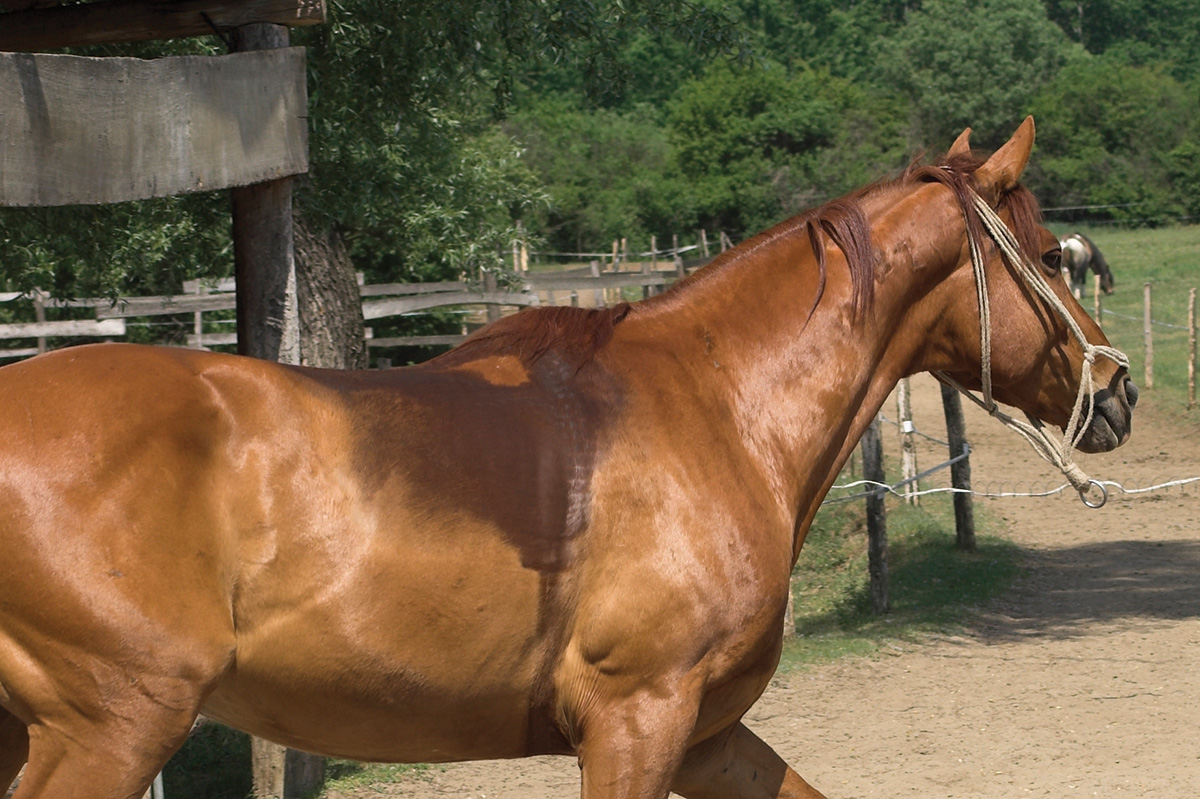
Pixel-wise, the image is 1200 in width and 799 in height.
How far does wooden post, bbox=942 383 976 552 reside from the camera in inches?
363

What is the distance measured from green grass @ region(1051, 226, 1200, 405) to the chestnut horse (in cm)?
777

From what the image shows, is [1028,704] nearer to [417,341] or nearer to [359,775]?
[359,775]

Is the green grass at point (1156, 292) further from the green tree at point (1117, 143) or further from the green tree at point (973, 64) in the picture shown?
the green tree at point (973, 64)

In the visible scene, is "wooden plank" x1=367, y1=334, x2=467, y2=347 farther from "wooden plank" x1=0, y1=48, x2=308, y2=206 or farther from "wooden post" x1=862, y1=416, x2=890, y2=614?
"wooden plank" x1=0, y1=48, x2=308, y2=206

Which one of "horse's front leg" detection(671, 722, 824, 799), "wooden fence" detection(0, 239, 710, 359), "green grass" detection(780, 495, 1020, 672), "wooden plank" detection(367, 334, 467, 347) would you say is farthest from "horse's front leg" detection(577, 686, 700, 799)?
"wooden plank" detection(367, 334, 467, 347)

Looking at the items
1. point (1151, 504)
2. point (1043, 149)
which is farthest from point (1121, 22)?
point (1151, 504)

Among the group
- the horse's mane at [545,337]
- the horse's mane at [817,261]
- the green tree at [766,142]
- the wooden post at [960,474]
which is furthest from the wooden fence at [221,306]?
the green tree at [766,142]

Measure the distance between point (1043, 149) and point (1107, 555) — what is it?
36.2 m

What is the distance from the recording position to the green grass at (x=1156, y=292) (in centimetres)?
1627

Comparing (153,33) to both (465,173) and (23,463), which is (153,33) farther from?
(465,173)

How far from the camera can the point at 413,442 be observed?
2.40m

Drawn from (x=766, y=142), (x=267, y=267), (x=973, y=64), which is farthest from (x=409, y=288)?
(x=973, y=64)

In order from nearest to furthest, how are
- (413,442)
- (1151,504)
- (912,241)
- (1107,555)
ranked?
1. (413,442)
2. (912,241)
3. (1107,555)
4. (1151,504)

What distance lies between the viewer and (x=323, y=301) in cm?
656
